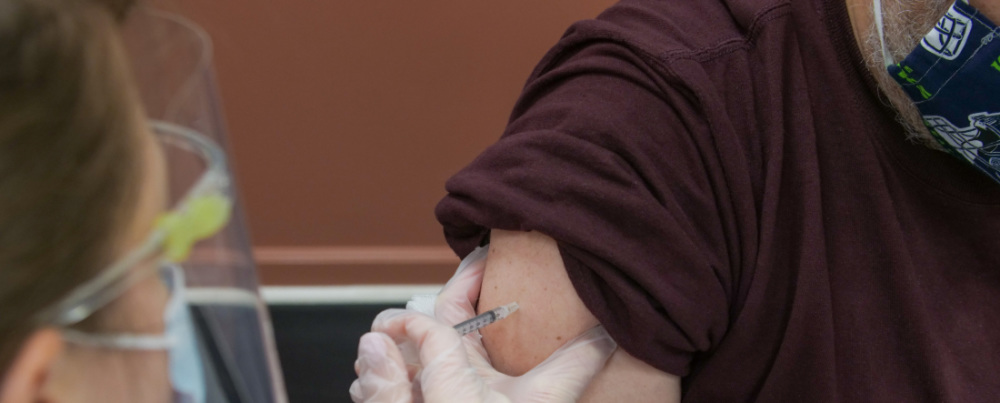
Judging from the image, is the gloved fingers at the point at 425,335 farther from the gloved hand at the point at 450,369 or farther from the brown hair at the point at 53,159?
the brown hair at the point at 53,159

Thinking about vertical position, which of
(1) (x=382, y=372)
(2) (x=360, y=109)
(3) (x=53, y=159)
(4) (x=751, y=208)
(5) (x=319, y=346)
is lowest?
(5) (x=319, y=346)

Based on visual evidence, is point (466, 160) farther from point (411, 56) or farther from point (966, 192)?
point (966, 192)

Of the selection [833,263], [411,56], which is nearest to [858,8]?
[833,263]

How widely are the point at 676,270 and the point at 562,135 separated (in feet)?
0.59

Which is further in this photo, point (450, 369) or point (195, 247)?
point (450, 369)

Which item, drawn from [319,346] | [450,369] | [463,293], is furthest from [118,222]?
[319,346]

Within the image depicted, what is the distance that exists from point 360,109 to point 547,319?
1328 mm

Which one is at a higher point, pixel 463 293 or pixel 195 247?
pixel 195 247

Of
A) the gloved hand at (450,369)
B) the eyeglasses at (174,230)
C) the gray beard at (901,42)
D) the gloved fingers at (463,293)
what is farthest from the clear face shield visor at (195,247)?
the gray beard at (901,42)

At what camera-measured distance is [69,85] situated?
0.37 metres

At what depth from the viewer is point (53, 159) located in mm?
360

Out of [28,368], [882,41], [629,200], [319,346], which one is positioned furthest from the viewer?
[319,346]

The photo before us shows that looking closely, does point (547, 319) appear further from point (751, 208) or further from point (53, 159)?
point (53, 159)

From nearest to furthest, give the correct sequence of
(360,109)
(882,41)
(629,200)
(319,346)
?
(629,200) < (882,41) < (360,109) < (319,346)
